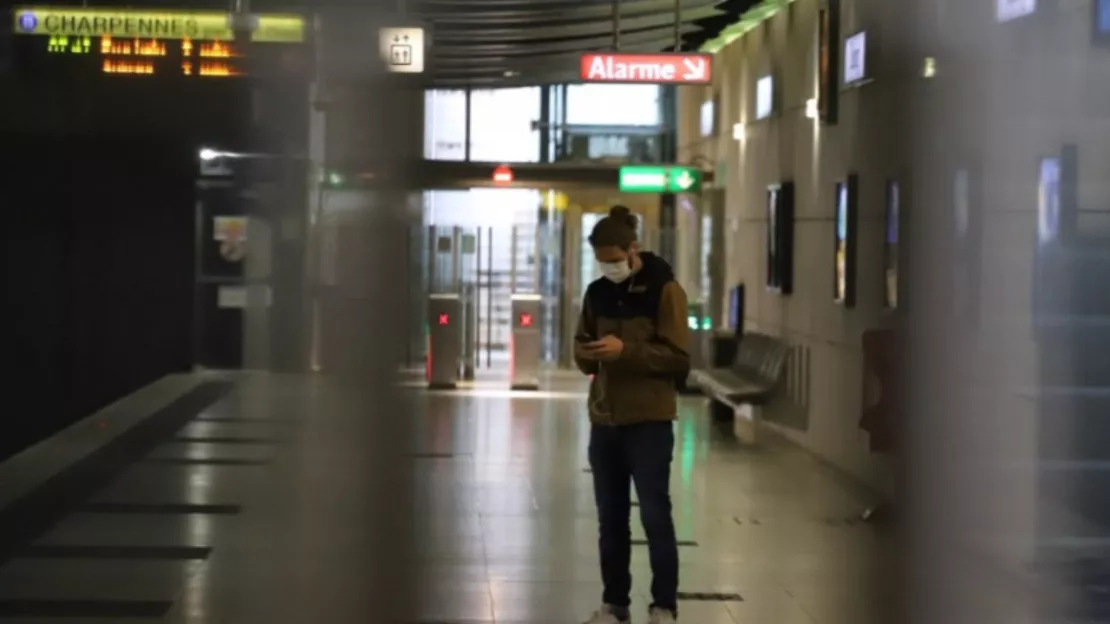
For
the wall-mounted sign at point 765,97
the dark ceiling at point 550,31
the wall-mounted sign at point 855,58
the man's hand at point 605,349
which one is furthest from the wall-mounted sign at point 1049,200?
the wall-mounted sign at point 765,97

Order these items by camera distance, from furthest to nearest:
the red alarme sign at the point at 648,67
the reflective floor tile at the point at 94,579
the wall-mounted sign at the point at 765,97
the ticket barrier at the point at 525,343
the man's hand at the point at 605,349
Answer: the ticket barrier at the point at 525,343 < the wall-mounted sign at the point at 765,97 < the red alarme sign at the point at 648,67 < the reflective floor tile at the point at 94,579 < the man's hand at the point at 605,349

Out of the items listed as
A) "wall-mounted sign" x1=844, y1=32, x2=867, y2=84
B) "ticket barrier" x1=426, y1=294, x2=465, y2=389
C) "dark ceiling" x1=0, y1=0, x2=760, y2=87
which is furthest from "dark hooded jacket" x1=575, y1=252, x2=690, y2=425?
"ticket barrier" x1=426, y1=294, x2=465, y2=389

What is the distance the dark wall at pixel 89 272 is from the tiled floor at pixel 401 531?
4138 mm

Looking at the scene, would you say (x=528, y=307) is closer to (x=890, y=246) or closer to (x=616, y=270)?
(x=616, y=270)

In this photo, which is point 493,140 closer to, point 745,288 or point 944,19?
point 745,288

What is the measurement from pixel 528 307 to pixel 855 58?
786 cm

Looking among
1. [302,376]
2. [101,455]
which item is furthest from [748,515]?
[302,376]

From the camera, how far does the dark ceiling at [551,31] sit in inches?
576

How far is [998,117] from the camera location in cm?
378

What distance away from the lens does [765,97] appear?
1400cm

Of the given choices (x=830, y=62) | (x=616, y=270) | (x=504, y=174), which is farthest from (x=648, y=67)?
(x=616, y=270)

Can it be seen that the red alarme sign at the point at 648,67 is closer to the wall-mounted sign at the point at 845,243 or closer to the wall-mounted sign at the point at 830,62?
the wall-mounted sign at the point at 830,62

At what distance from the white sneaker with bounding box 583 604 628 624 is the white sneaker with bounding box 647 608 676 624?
0.15 m

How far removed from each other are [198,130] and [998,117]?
13.2 metres
